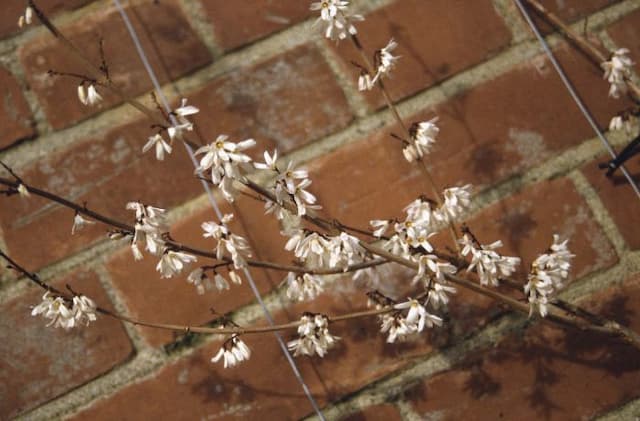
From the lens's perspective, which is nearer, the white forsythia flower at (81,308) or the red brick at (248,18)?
the white forsythia flower at (81,308)

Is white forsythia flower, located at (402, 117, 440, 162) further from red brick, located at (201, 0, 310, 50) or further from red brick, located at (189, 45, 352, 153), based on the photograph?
red brick, located at (201, 0, 310, 50)

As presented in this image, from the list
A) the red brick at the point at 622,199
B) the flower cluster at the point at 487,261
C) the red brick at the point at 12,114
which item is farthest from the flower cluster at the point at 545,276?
the red brick at the point at 12,114

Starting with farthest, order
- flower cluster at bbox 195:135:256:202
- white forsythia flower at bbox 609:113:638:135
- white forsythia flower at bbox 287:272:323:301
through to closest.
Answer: white forsythia flower at bbox 609:113:638:135 → white forsythia flower at bbox 287:272:323:301 → flower cluster at bbox 195:135:256:202

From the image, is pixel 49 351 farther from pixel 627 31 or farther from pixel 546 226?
pixel 627 31

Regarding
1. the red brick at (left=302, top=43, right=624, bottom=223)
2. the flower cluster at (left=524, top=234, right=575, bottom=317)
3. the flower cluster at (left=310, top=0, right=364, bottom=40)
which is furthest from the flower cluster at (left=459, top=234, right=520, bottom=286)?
the flower cluster at (left=310, top=0, right=364, bottom=40)

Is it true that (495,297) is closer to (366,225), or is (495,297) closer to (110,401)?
(366,225)

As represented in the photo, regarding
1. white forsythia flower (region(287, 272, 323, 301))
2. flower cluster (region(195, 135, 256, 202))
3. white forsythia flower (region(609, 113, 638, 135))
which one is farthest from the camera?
white forsythia flower (region(609, 113, 638, 135))

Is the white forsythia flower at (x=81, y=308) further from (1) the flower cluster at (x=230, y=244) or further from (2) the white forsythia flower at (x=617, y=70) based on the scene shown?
(2) the white forsythia flower at (x=617, y=70)
